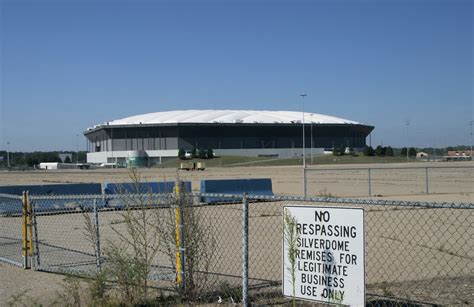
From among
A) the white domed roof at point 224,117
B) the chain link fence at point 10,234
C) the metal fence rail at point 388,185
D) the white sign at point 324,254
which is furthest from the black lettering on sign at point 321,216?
the white domed roof at point 224,117

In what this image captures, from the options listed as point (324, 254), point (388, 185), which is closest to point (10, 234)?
point (324, 254)

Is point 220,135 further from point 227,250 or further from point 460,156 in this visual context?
point 227,250

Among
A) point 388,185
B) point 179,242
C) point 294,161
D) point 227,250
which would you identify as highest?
point 179,242

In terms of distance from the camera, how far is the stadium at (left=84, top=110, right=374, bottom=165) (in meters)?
141

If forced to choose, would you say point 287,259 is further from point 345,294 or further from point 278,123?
point 278,123

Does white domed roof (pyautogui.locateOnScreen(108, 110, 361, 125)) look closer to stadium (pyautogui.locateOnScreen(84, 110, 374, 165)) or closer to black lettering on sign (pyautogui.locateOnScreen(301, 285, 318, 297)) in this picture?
stadium (pyautogui.locateOnScreen(84, 110, 374, 165))

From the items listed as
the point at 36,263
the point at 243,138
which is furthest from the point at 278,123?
the point at 36,263

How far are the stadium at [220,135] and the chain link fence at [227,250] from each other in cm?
12406

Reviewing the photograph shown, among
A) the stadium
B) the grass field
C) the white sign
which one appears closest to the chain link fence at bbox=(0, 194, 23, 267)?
the white sign

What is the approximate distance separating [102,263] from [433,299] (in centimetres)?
490

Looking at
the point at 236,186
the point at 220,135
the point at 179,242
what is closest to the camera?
the point at 179,242

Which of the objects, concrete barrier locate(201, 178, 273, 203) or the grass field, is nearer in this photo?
concrete barrier locate(201, 178, 273, 203)

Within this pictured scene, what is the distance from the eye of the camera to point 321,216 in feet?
16.9

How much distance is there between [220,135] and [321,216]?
138 meters
